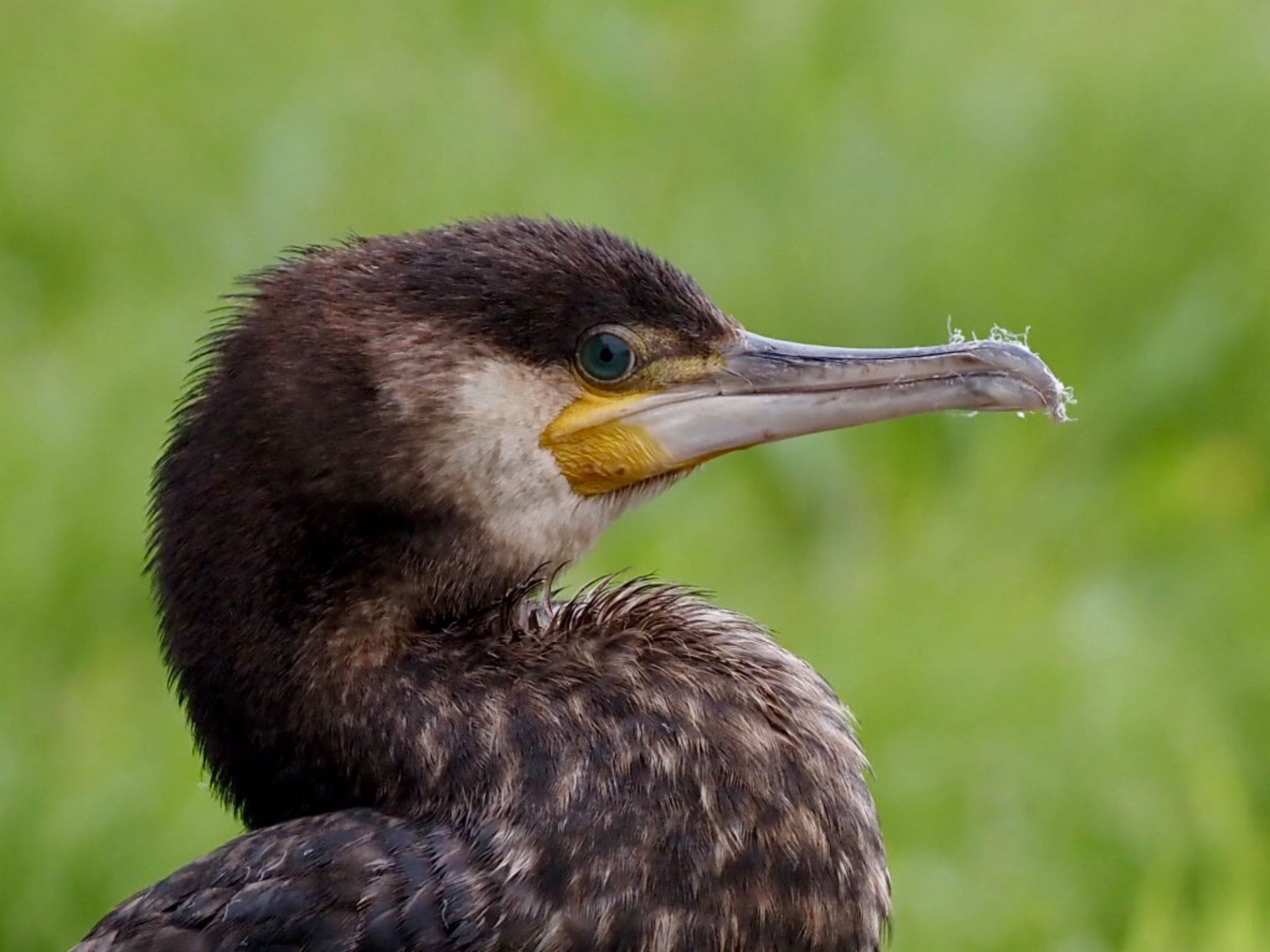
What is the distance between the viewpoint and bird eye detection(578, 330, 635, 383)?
8.68 ft

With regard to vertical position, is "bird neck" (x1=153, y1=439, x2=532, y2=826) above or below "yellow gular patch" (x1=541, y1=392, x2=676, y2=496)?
below

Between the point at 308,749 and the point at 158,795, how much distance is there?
1244mm

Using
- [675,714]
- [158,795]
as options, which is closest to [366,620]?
[675,714]

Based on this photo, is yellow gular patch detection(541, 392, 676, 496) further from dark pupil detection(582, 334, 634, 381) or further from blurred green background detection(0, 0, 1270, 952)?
blurred green background detection(0, 0, 1270, 952)

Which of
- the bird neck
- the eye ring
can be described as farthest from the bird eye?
the bird neck

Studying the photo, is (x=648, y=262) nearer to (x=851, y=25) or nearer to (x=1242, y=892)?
(x=1242, y=892)

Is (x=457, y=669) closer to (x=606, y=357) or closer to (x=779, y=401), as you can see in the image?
(x=606, y=357)

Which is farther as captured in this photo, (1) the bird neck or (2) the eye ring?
(2) the eye ring

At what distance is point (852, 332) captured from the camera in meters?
5.41

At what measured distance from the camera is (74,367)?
5.13 m

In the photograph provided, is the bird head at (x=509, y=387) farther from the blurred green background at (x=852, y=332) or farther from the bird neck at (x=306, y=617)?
the blurred green background at (x=852, y=332)

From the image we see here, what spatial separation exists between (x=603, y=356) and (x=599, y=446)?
10 cm

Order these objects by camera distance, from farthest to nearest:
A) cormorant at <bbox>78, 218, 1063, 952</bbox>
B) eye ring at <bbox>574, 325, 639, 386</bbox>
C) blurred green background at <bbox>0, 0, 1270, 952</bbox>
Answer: blurred green background at <bbox>0, 0, 1270, 952</bbox>
eye ring at <bbox>574, 325, 639, 386</bbox>
cormorant at <bbox>78, 218, 1063, 952</bbox>

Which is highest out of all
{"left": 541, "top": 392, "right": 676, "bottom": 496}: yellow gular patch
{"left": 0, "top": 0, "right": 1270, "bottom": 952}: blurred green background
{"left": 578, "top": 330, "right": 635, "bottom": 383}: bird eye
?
{"left": 0, "top": 0, "right": 1270, "bottom": 952}: blurred green background
